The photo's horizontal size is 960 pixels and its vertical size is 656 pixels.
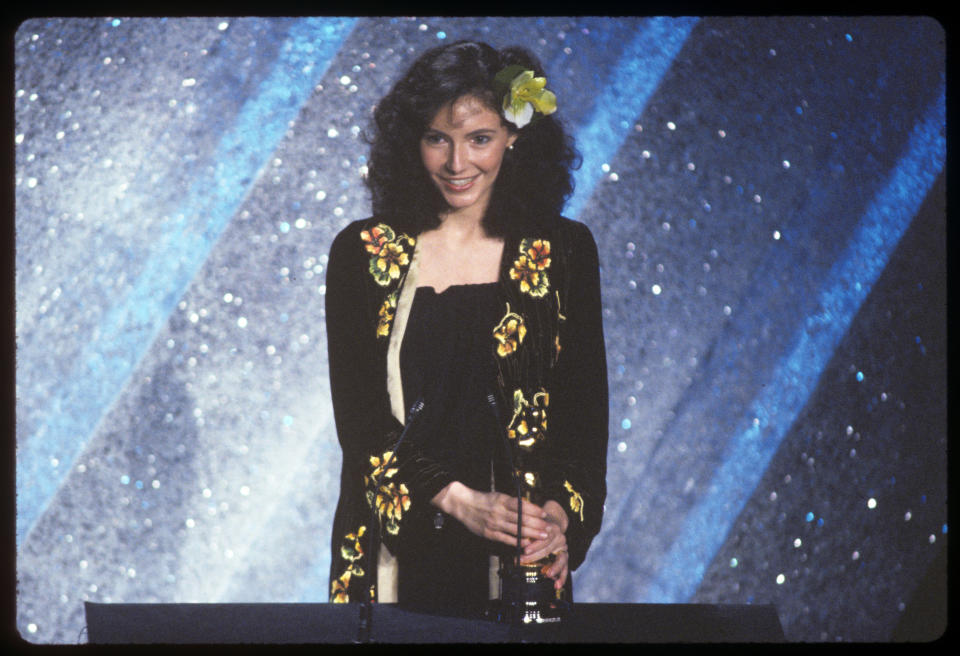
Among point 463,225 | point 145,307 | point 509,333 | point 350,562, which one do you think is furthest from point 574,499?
point 145,307

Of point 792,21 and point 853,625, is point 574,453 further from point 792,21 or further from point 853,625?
point 792,21

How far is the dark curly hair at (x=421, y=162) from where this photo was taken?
1981 mm

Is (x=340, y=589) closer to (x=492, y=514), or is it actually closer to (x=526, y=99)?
(x=492, y=514)

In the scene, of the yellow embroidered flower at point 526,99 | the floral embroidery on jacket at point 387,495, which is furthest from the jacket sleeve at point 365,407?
the yellow embroidered flower at point 526,99

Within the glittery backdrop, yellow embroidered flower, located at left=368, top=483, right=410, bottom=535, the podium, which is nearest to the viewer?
the podium

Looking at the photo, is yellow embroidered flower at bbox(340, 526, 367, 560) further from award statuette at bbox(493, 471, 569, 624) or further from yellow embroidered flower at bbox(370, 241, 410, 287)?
yellow embroidered flower at bbox(370, 241, 410, 287)

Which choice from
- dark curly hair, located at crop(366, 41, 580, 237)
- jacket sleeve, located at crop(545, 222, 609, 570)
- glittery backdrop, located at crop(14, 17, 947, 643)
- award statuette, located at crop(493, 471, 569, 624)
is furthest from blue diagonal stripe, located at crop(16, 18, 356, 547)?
award statuette, located at crop(493, 471, 569, 624)

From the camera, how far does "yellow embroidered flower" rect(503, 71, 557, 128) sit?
198 cm

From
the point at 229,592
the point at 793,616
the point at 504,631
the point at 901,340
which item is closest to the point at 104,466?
→ the point at 229,592

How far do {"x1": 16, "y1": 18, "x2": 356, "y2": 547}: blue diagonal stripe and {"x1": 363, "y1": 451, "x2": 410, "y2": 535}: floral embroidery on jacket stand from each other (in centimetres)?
50

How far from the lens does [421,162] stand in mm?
1995

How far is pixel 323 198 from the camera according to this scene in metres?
2.04

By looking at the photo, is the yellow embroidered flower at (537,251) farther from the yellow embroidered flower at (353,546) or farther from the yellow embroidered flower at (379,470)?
the yellow embroidered flower at (353,546)

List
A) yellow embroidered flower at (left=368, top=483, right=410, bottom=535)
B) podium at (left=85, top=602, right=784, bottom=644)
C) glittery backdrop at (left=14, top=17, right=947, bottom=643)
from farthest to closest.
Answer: glittery backdrop at (left=14, top=17, right=947, bottom=643)
yellow embroidered flower at (left=368, top=483, right=410, bottom=535)
podium at (left=85, top=602, right=784, bottom=644)
